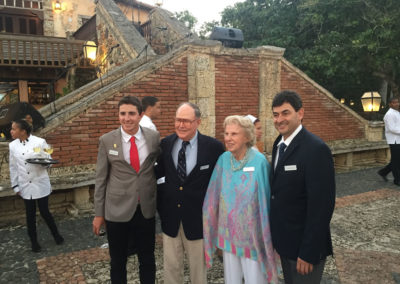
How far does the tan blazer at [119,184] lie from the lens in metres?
2.69

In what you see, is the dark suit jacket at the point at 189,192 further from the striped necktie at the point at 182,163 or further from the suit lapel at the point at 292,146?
the suit lapel at the point at 292,146

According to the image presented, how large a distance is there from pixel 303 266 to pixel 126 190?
5.30 feet

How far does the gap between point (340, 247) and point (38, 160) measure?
14.7ft

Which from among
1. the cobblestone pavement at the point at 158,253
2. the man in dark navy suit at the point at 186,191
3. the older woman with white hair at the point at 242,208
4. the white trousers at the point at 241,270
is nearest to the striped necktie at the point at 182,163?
the man in dark navy suit at the point at 186,191

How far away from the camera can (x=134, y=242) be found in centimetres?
288

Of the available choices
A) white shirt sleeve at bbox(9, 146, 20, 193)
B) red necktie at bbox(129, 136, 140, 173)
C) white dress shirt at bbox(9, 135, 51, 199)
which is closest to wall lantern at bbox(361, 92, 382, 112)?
red necktie at bbox(129, 136, 140, 173)

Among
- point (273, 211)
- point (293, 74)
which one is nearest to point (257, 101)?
point (293, 74)

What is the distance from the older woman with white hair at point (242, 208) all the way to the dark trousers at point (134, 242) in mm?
686

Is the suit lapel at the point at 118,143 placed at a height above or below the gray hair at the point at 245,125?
below

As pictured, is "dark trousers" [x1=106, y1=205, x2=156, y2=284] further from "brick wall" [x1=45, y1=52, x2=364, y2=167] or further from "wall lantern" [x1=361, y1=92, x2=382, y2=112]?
"wall lantern" [x1=361, y1=92, x2=382, y2=112]

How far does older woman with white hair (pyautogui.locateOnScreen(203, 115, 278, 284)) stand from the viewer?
2.23 metres

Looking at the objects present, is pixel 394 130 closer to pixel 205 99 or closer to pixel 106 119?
pixel 205 99

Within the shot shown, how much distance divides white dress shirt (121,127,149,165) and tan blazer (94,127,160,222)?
5cm

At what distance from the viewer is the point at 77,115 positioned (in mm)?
5879
